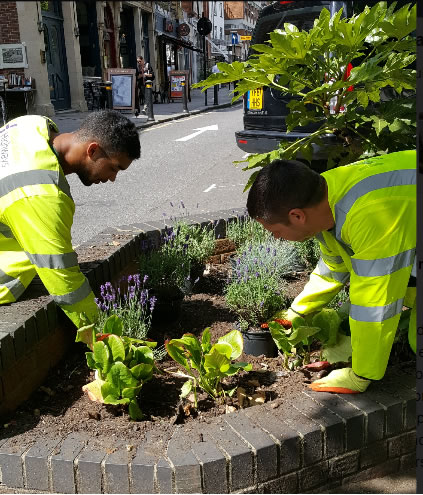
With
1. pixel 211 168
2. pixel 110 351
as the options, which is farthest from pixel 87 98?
pixel 110 351

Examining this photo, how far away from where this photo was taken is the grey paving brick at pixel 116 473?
1.84m

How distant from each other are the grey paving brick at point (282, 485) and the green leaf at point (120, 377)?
1.92 feet

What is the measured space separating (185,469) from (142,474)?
0.47 ft

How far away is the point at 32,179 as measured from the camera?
2.46 meters

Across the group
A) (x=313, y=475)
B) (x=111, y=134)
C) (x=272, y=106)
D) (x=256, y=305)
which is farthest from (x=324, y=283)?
(x=272, y=106)

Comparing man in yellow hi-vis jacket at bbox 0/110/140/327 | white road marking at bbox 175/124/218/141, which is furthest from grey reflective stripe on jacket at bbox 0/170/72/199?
white road marking at bbox 175/124/218/141

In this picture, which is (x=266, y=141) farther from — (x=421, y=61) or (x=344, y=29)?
(x=421, y=61)

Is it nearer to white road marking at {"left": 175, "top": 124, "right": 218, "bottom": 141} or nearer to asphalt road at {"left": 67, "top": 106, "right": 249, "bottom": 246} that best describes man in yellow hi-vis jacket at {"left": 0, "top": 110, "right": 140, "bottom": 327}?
asphalt road at {"left": 67, "top": 106, "right": 249, "bottom": 246}

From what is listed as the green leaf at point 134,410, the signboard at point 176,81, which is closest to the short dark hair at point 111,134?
the green leaf at point 134,410

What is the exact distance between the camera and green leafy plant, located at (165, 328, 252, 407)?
84.0 inches

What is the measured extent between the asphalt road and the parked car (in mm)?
791

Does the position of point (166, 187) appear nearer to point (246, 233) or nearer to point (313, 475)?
point (246, 233)

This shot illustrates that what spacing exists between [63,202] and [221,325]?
3.60 feet

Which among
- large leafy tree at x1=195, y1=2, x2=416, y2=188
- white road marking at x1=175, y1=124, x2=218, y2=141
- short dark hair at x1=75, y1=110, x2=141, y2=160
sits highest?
large leafy tree at x1=195, y1=2, x2=416, y2=188
